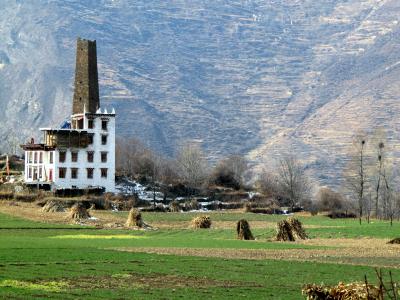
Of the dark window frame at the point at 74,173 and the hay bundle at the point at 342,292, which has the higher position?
the dark window frame at the point at 74,173

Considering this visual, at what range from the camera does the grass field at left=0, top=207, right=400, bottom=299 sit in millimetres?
34375

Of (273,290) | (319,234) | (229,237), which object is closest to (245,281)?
(273,290)

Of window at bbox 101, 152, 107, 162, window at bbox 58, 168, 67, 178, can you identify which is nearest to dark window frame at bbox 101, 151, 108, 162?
window at bbox 101, 152, 107, 162

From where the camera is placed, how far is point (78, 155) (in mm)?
127375

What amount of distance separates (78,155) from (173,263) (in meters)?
84.8

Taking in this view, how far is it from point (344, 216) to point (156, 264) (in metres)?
78.0

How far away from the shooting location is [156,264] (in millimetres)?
42875

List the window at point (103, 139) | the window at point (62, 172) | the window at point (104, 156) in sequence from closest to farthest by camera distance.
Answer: the window at point (62, 172) < the window at point (104, 156) < the window at point (103, 139)

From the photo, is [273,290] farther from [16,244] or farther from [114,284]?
[16,244]

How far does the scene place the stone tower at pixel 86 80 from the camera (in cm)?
13475

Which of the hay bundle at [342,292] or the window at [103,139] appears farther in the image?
the window at [103,139]

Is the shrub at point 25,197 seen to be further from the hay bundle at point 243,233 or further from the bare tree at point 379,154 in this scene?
the hay bundle at point 243,233

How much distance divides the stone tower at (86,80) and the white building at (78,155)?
1786 millimetres

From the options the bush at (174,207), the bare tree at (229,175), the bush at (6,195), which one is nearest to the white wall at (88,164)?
the bush at (174,207)
